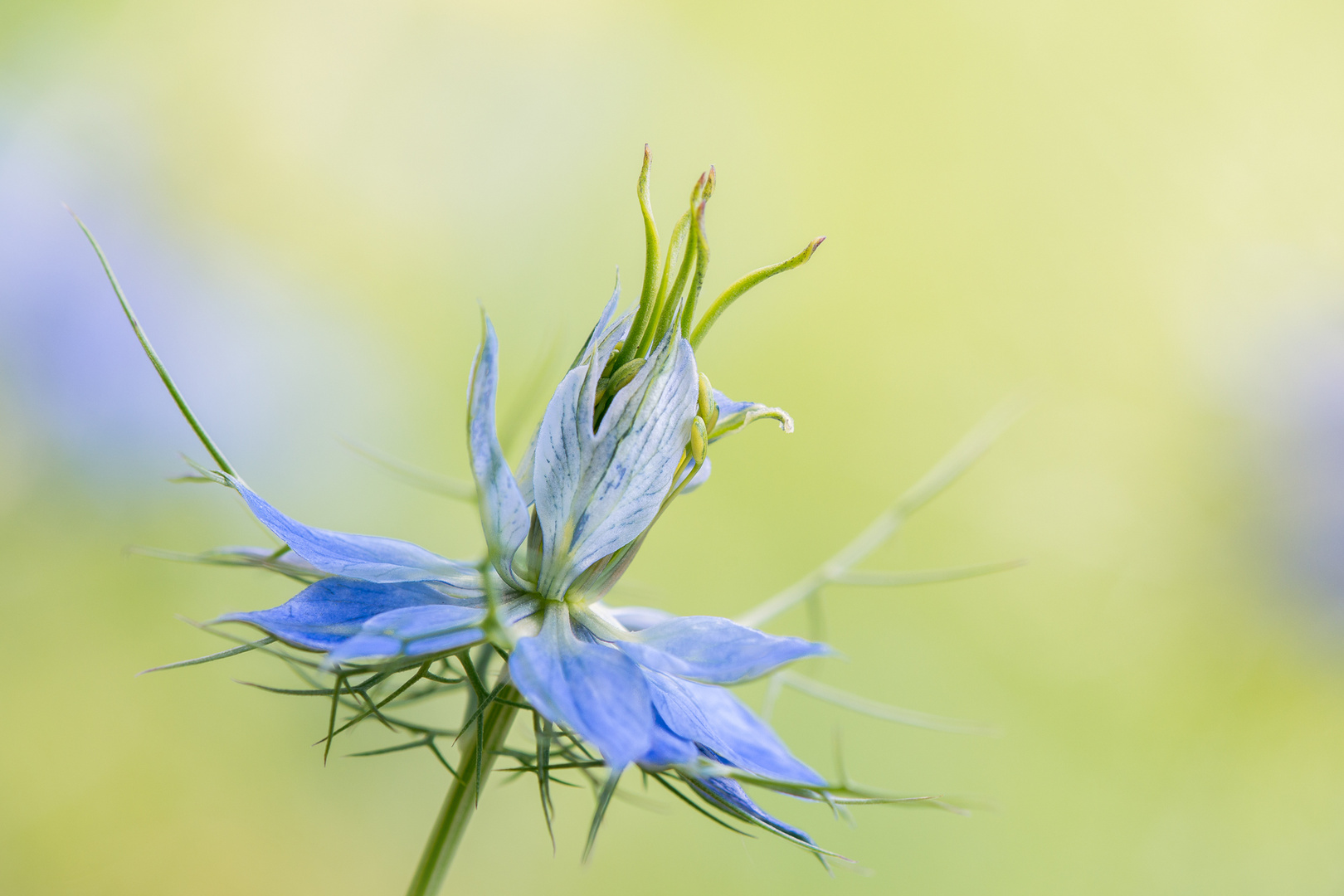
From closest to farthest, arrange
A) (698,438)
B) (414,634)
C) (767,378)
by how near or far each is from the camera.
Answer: (414,634) < (698,438) < (767,378)

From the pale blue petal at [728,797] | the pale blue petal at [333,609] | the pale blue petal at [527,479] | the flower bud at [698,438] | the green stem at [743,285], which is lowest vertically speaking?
the pale blue petal at [728,797]

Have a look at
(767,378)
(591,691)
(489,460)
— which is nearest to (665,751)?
(591,691)

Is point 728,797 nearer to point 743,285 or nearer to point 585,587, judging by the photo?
point 585,587

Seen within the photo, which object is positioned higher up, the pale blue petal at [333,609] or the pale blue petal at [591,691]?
the pale blue petal at [591,691]

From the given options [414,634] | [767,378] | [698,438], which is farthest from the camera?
[767,378]

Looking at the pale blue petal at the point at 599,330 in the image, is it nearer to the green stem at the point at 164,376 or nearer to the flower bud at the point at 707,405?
the flower bud at the point at 707,405

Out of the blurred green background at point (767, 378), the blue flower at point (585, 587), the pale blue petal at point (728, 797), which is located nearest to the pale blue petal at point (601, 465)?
the blue flower at point (585, 587)
